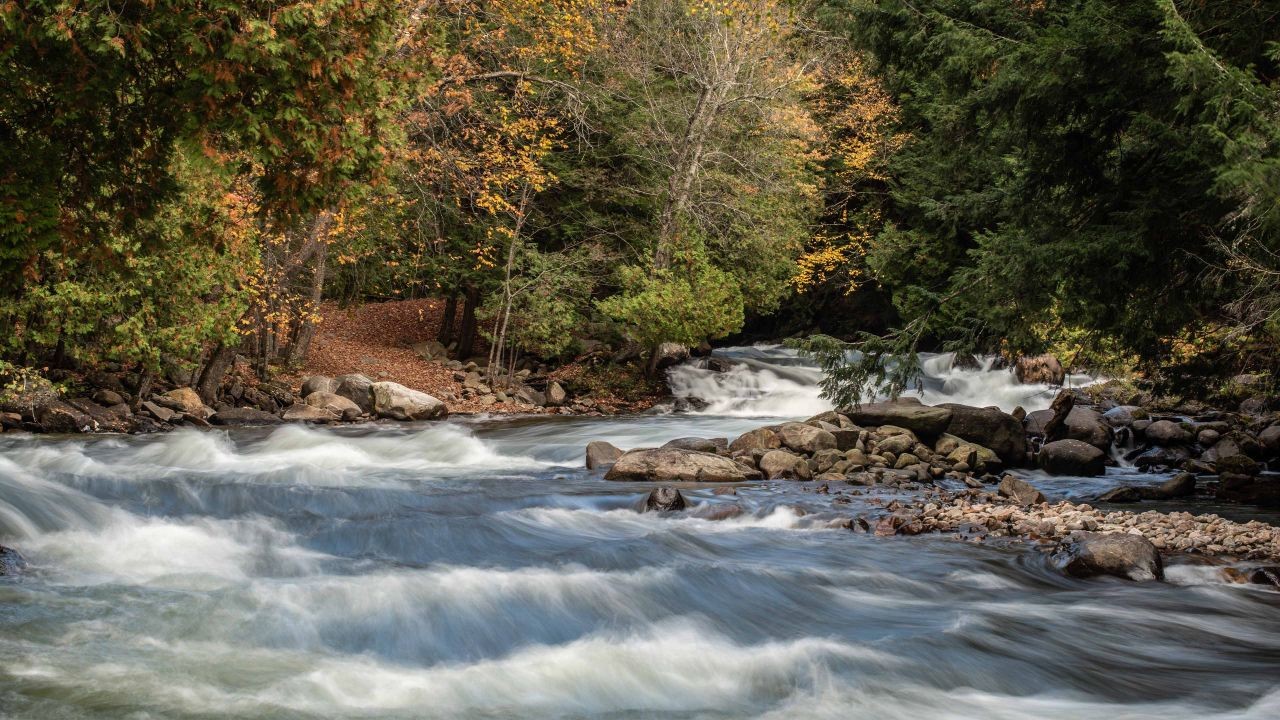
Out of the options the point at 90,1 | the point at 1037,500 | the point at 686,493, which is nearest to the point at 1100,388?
the point at 1037,500

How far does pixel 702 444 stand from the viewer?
1479 cm

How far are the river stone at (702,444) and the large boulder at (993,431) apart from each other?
3.22 m

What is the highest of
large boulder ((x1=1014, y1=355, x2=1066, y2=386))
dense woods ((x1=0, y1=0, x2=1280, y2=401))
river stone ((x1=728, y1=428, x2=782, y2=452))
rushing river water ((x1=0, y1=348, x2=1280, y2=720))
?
dense woods ((x1=0, y1=0, x2=1280, y2=401))

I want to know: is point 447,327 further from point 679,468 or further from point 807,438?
point 679,468

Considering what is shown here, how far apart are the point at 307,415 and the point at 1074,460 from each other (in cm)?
1261

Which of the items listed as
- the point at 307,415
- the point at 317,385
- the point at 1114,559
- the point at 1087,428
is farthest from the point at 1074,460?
the point at 317,385

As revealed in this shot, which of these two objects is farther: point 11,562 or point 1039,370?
point 1039,370

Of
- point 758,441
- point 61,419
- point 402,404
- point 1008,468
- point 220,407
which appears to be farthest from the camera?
point 402,404

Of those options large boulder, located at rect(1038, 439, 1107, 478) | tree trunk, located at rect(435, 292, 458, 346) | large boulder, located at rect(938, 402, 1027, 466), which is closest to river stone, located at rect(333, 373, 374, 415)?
tree trunk, located at rect(435, 292, 458, 346)

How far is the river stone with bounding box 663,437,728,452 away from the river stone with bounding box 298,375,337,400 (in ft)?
26.9

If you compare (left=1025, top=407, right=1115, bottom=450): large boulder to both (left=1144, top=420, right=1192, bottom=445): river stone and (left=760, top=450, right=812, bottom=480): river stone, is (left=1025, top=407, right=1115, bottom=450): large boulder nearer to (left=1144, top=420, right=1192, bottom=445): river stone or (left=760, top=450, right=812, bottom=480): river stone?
(left=1144, top=420, right=1192, bottom=445): river stone

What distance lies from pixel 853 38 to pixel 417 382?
45.2 ft

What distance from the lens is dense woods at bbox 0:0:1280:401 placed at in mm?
7074

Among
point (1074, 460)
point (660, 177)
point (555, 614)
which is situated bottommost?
point (555, 614)
